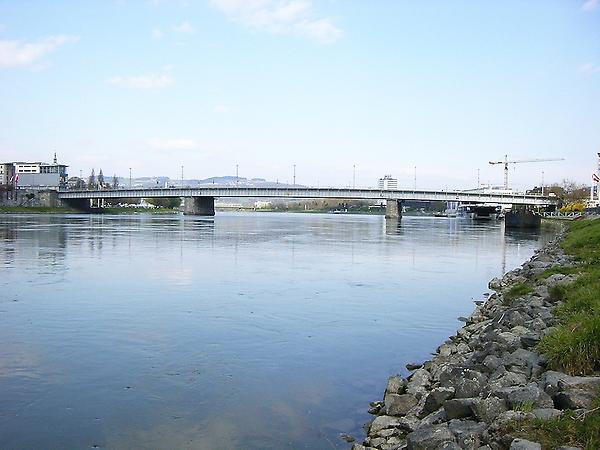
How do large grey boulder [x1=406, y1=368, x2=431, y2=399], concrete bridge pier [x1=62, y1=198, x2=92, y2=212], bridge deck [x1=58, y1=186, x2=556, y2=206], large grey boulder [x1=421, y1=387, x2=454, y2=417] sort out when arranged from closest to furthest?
large grey boulder [x1=421, y1=387, x2=454, y2=417]
large grey boulder [x1=406, y1=368, x2=431, y2=399]
bridge deck [x1=58, y1=186, x2=556, y2=206]
concrete bridge pier [x1=62, y1=198, x2=92, y2=212]

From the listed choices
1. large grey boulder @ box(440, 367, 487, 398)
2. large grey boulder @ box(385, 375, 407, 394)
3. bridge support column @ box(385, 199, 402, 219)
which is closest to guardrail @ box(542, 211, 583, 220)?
bridge support column @ box(385, 199, 402, 219)

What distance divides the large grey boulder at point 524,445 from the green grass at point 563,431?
3.6 inches

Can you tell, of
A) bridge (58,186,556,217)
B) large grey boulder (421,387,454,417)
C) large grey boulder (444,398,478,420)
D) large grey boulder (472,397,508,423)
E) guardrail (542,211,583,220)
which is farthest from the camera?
guardrail (542,211,583,220)

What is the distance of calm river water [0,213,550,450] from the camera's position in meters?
9.48

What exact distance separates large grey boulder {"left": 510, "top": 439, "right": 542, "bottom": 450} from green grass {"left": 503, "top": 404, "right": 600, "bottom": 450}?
0.09 m

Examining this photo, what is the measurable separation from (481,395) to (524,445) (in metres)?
2.59

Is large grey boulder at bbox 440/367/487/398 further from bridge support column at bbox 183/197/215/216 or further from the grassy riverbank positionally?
bridge support column at bbox 183/197/215/216

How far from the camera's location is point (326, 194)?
364 ft

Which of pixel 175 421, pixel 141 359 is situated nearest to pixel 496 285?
pixel 141 359

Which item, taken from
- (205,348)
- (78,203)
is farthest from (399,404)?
(78,203)

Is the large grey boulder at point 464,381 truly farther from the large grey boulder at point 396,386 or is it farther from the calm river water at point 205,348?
the calm river water at point 205,348

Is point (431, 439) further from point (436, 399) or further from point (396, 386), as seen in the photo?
point (396, 386)

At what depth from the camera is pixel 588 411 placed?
6305 millimetres

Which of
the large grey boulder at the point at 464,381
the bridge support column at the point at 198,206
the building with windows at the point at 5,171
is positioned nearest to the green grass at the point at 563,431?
the large grey boulder at the point at 464,381
